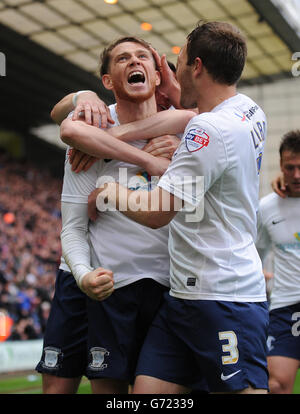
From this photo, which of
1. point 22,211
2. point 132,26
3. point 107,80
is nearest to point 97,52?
point 132,26

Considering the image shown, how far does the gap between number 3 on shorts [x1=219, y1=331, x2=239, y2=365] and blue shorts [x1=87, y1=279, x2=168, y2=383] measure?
0.52 metres

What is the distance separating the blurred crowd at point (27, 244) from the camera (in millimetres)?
13531

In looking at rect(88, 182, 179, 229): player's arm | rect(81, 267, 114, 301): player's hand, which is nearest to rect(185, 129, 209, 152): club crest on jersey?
rect(88, 182, 179, 229): player's arm

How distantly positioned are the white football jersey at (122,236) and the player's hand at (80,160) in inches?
1.7

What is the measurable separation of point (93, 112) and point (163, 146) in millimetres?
390

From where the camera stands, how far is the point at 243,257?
2.57 metres

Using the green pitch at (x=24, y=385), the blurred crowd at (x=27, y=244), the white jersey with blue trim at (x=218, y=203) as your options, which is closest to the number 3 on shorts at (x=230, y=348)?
the white jersey with blue trim at (x=218, y=203)

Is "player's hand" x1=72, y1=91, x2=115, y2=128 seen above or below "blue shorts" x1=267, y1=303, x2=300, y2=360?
above

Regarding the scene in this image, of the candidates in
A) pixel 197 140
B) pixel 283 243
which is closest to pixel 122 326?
pixel 197 140

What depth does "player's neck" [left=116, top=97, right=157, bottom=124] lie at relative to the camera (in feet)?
10.1

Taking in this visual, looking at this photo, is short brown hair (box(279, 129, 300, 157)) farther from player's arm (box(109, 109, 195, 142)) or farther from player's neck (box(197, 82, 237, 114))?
player's neck (box(197, 82, 237, 114))

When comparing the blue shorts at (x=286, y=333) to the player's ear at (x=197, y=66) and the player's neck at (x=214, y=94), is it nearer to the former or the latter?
the player's neck at (x=214, y=94)
